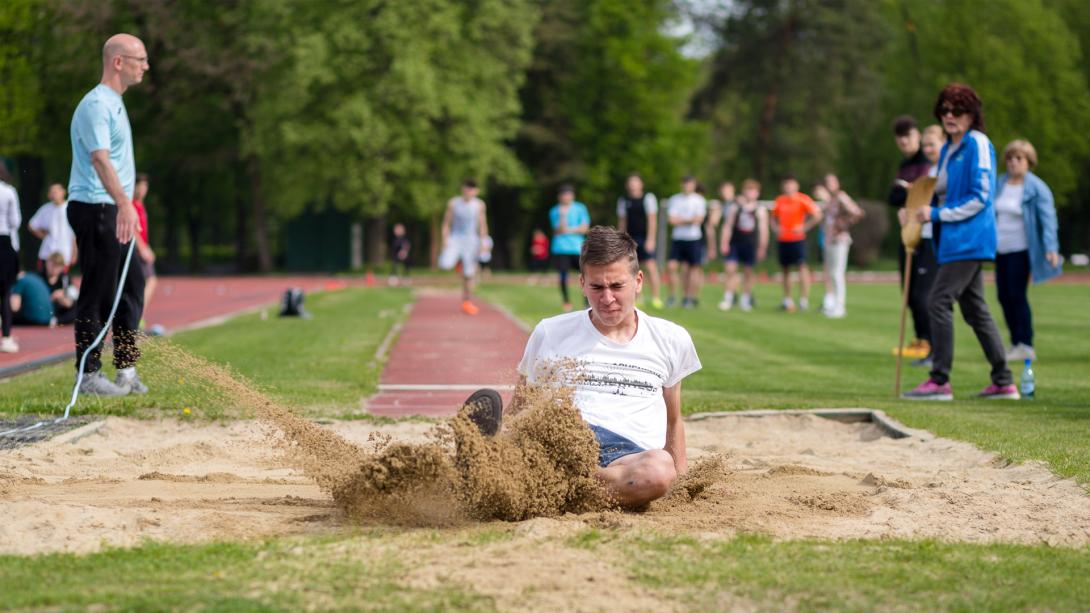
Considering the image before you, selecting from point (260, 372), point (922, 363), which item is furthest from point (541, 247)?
point (260, 372)

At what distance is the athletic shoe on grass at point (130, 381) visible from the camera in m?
10.1

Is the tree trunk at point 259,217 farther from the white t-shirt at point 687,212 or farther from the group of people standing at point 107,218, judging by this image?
the group of people standing at point 107,218

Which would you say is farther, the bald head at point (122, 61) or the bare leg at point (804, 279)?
the bare leg at point (804, 279)

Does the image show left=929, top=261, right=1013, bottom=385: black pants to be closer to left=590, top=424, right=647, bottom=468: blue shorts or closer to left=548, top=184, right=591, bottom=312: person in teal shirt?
left=590, top=424, right=647, bottom=468: blue shorts

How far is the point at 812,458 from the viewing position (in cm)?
791

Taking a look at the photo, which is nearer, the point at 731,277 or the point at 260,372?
the point at 260,372

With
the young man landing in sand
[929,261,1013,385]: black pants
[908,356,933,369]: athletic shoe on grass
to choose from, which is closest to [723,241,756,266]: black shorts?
[908,356,933,369]: athletic shoe on grass

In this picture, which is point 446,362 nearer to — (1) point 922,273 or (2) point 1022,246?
(1) point 922,273

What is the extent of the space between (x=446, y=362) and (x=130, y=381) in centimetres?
378

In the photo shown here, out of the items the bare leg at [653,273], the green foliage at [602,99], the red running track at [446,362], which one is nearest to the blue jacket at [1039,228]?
the red running track at [446,362]

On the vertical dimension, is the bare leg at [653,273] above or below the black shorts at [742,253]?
below

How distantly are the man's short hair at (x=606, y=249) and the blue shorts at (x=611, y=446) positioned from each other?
2.31 feet

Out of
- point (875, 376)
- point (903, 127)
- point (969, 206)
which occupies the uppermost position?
point (903, 127)

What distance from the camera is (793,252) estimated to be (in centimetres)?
2339
